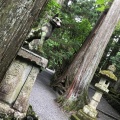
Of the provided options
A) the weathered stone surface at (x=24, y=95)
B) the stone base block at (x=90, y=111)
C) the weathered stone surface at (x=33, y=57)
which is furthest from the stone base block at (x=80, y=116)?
the weathered stone surface at (x=33, y=57)

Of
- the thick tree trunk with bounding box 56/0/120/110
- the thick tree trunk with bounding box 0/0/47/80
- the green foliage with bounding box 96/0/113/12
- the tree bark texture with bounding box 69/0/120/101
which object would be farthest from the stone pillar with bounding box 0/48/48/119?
the green foliage with bounding box 96/0/113/12

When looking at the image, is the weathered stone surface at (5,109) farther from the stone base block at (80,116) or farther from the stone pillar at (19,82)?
the stone base block at (80,116)

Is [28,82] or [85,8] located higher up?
[85,8]

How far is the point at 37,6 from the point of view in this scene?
74.7 inches

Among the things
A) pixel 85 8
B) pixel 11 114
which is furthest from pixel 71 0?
pixel 11 114

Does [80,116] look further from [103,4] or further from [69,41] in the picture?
[69,41]

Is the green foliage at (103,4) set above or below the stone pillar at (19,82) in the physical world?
above

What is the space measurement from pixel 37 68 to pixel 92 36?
17.8 ft

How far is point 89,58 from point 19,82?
4921mm

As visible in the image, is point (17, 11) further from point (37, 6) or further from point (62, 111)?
point (62, 111)

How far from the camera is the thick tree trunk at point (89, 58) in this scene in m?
8.30

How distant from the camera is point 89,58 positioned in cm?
→ 876

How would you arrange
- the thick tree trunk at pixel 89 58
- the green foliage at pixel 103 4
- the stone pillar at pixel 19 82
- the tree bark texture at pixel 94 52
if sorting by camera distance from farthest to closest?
the green foliage at pixel 103 4, the tree bark texture at pixel 94 52, the thick tree trunk at pixel 89 58, the stone pillar at pixel 19 82

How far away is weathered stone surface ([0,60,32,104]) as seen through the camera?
13.5ft
